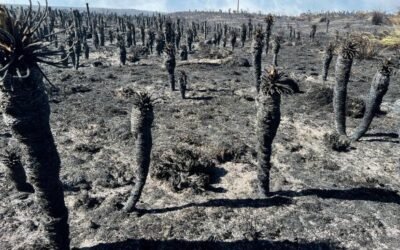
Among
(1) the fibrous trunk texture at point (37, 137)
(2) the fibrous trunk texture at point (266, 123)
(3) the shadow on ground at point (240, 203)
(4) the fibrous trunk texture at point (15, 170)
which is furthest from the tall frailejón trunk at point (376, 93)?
(4) the fibrous trunk texture at point (15, 170)

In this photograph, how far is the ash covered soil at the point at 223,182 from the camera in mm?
17688

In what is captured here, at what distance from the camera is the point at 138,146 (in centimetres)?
1834

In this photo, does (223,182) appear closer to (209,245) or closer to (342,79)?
(209,245)

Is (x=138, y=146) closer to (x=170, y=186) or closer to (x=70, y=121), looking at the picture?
(x=170, y=186)

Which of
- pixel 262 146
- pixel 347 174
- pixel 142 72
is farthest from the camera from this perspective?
pixel 142 72

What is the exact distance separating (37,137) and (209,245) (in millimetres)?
8806

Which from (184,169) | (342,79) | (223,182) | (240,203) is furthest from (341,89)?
(184,169)

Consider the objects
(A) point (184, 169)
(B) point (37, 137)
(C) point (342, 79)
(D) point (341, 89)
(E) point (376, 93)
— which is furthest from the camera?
(D) point (341, 89)

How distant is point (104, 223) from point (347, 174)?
49.0 feet

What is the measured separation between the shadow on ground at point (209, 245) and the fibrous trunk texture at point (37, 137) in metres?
3.01

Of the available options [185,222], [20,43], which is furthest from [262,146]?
[20,43]

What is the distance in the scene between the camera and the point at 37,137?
1298 cm

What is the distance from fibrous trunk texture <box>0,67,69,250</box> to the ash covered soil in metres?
3.14

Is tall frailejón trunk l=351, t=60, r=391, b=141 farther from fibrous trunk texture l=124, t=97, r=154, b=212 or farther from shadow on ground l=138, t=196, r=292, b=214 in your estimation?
fibrous trunk texture l=124, t=97, r=154, b=212
